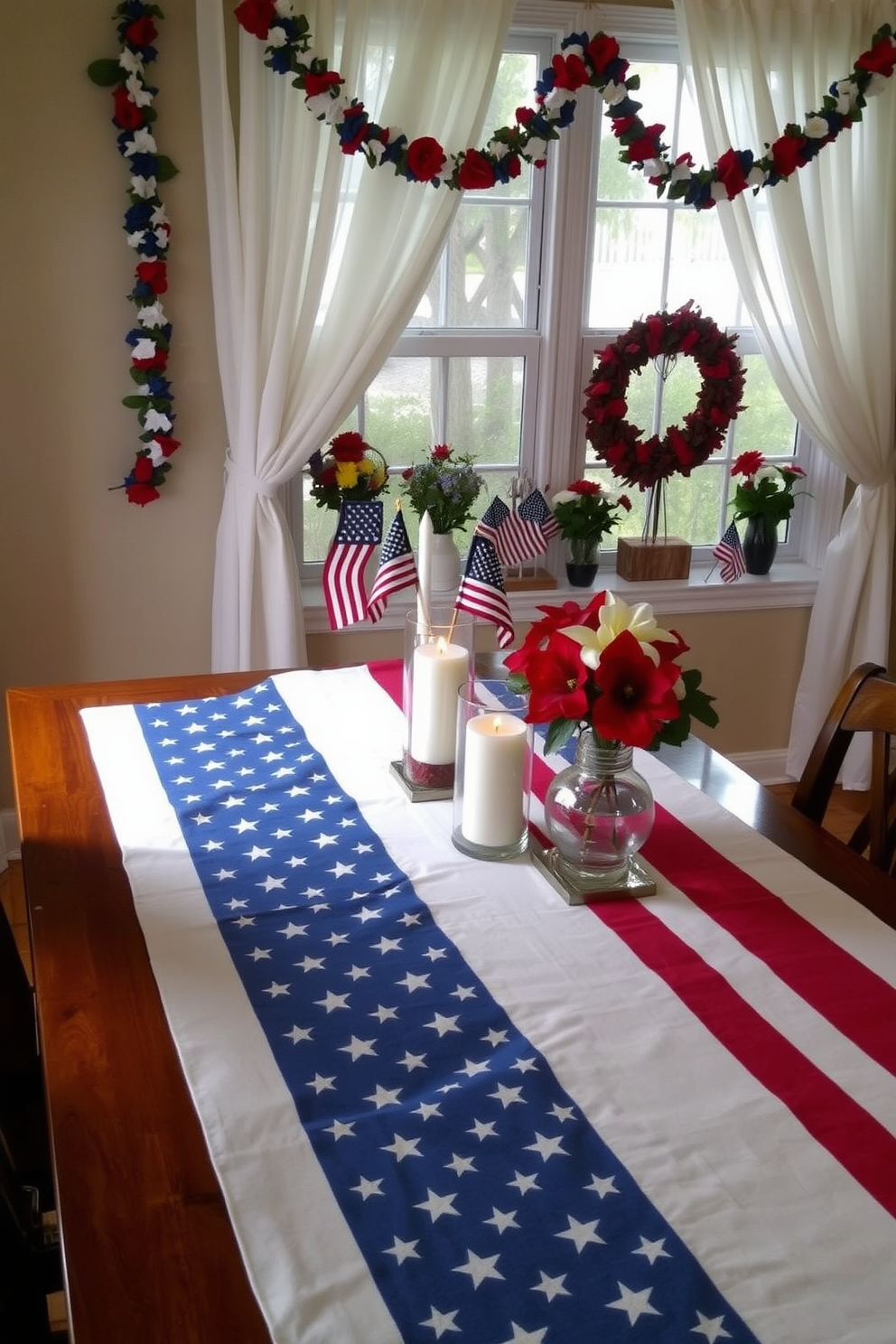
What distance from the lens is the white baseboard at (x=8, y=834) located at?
10.6 feet

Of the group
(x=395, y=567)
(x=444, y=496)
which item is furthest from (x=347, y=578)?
(x=444, y=496)

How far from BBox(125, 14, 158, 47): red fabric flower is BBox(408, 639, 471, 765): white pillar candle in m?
1.87

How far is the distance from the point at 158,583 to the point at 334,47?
1.34 metres

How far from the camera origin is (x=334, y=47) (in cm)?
294

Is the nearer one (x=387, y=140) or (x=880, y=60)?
(x=387, y=140)

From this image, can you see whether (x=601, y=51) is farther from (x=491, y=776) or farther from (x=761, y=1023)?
(x=761, y=1023)

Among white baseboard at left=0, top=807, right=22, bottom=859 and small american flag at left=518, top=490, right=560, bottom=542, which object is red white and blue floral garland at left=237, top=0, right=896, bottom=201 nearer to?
small american flag at left=518, top=490, right=560, bottom=542

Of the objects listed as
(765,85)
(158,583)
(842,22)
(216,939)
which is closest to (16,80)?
(158,583)

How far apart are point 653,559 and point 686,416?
404mm

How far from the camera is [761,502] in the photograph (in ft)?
11.9

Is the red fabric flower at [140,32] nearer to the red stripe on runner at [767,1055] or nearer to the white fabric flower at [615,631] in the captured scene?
the white fabric flower at [615,631]

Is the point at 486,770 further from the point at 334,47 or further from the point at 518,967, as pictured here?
the point at 334,47

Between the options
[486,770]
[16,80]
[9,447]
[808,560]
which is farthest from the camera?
[808,560]

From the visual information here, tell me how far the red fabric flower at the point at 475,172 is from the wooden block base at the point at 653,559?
3.58ft
